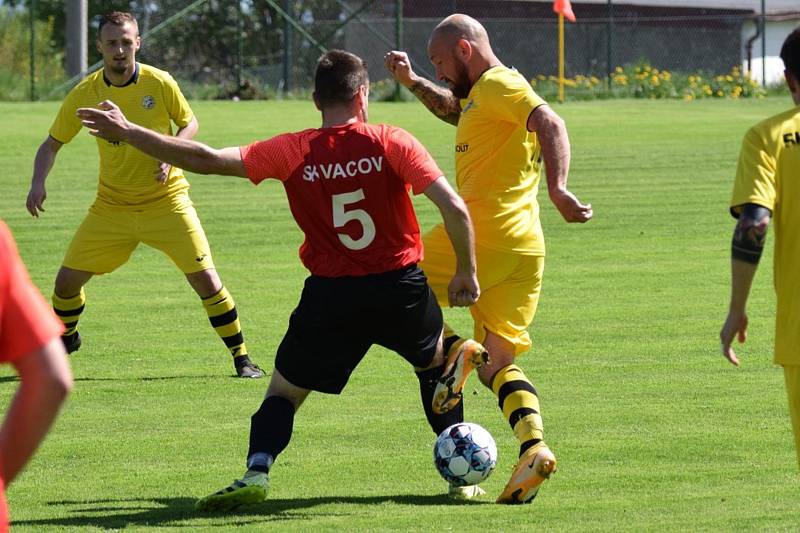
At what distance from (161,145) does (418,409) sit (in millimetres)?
3045

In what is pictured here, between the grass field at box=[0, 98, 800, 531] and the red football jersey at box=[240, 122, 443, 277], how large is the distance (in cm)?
118

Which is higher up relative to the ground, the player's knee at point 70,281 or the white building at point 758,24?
the player's knee at point 70,281

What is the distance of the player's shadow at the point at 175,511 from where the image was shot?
20.6ft

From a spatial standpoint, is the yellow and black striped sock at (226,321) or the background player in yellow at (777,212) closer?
the background player in yellow at (777,212)

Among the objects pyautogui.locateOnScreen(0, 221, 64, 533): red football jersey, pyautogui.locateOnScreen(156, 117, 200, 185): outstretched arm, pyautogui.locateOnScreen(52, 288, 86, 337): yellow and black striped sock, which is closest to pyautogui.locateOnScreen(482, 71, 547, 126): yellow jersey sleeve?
pyautogui.locateOnScreen(156, 117, 200, 185): outstretched arm

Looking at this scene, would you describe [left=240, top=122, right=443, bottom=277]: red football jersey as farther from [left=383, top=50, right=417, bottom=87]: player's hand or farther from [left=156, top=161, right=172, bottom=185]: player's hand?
[left=156, top=161, right=172, bottom=185]: player's hand

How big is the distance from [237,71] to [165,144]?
2861cm

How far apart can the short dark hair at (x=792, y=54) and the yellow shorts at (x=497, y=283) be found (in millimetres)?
2344

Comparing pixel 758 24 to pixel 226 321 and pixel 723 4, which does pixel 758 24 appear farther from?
pixel 226 321

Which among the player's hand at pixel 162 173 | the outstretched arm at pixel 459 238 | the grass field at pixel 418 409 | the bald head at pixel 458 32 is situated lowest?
the grass field at pixel 418 409

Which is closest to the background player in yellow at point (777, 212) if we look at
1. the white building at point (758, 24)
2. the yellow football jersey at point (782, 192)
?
the yellow football jersey at point (782, 192)

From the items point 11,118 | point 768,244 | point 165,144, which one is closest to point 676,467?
point 165,144

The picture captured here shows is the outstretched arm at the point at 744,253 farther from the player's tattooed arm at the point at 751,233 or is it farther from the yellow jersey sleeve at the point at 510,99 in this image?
the yellow jersey sleeve at the point at 510,99

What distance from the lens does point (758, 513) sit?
616cm
